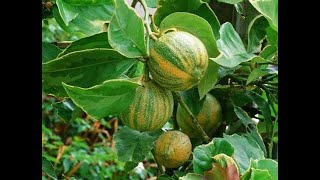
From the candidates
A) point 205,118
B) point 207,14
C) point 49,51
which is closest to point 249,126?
point 205,118

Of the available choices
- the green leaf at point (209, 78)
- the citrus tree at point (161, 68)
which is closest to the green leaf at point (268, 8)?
the citrus tree at point (161, 68)

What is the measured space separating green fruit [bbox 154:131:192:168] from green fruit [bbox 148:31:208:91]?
18cm

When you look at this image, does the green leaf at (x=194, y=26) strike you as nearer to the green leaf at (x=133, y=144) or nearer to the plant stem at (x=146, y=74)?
the plant stem at (x=146, y=74)

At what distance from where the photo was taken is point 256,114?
0.98 metres

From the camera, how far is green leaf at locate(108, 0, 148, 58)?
0.61 m

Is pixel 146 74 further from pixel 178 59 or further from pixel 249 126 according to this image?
pixel 249 126

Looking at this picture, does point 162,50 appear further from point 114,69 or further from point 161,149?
point 161,149

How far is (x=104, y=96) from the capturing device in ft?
2.00

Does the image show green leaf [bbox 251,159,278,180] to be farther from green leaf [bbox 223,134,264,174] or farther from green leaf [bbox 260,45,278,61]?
green leaf [bbox 260,45,278,61]

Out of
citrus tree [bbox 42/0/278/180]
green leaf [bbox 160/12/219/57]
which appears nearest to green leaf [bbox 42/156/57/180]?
citrus tree [bbox 42/0/278/180]

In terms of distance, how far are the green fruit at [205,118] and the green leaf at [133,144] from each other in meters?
0.05

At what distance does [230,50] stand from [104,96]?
0.16 metres

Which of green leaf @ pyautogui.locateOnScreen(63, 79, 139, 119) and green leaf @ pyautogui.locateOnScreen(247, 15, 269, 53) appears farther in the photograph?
green leaf @ pyautogui.locateOnScreen(247, 15, 269, 53)
